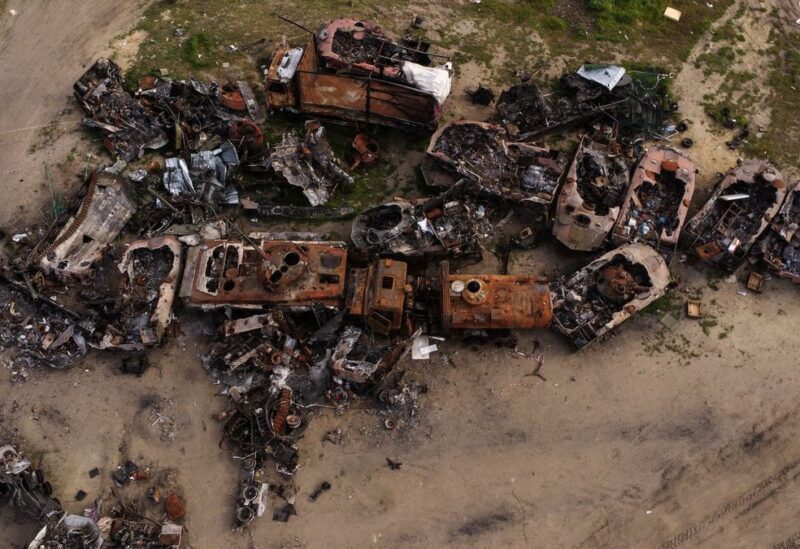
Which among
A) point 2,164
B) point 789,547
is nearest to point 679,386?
point 789,547

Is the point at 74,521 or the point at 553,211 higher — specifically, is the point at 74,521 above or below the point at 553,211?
below

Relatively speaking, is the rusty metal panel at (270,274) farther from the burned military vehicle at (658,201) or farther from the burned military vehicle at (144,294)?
the burned military vehicle at (658,201)

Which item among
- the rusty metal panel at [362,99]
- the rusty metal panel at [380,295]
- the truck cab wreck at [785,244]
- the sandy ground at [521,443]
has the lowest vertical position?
the sandy ground at [521,443]

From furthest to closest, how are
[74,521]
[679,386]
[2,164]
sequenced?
[2,164] < [679,386] < [74,521]

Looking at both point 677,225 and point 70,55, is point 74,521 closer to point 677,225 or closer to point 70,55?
point 70,55

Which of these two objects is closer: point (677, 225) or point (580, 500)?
point (580, 500)

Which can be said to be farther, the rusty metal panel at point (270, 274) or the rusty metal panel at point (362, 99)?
the rusty metal panel at point (362, 99)

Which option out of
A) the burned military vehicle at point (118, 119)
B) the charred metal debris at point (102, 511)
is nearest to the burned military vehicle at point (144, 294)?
the charred metal debris at point (102, 511)
